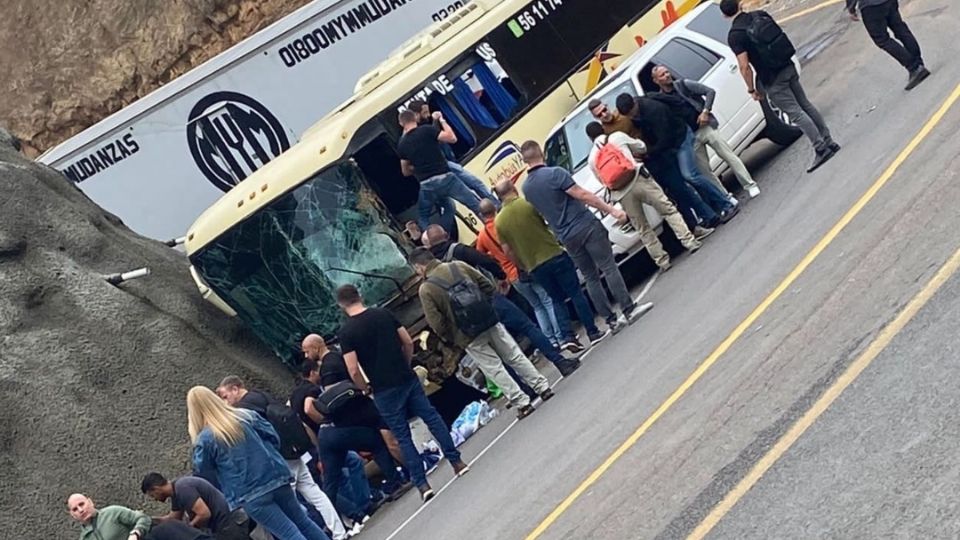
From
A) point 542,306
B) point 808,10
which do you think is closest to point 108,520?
point 542,306

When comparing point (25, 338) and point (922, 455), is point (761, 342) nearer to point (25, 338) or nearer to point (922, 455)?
point (922, 455)

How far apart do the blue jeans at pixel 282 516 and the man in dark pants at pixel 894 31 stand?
25.0 feet

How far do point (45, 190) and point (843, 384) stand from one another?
12079mm

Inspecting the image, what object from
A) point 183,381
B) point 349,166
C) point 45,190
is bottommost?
point 183,381

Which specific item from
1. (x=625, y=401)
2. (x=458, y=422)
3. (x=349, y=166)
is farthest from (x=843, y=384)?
(x=349, y=166)

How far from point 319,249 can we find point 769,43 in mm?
5000

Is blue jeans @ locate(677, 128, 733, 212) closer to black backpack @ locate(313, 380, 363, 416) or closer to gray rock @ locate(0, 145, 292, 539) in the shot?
black backpack @ locate(313, 380, 363, 416)

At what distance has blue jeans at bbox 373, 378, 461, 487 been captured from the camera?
42.1 ft

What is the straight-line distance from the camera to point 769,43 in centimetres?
1508

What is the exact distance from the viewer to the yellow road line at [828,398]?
27.2 feet

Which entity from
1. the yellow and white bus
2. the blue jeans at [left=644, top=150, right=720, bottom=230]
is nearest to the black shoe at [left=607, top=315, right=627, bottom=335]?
the blue jeans at [left=644, top=150, right=720, bottom=230]

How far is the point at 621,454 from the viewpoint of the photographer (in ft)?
33.6

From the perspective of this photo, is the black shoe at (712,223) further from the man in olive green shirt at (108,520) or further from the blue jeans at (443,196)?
the man in olive green shirt at (108,520)

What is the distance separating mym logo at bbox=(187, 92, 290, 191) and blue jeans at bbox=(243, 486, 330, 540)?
34.8 ft
